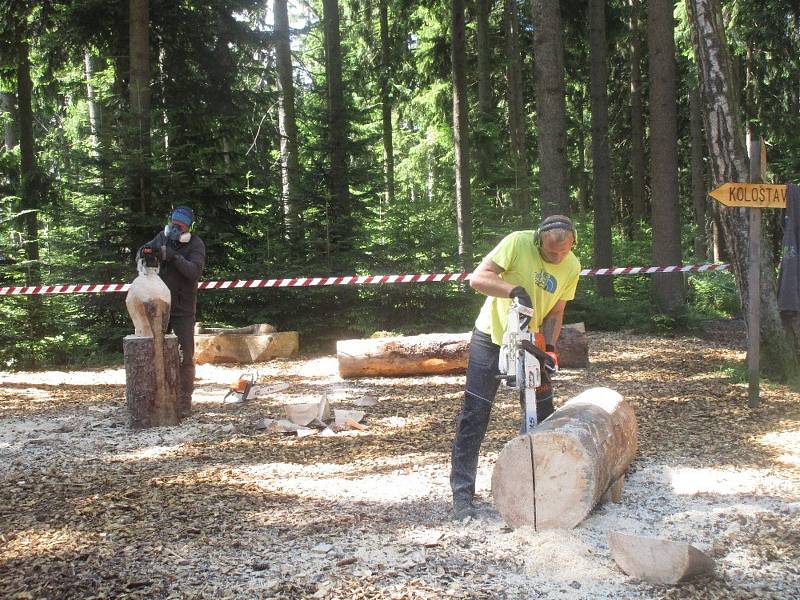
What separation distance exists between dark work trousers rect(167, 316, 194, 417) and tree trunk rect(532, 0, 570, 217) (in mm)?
6308

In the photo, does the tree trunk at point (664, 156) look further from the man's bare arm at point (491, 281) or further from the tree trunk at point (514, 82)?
the man's bare arm at point (491, 281)

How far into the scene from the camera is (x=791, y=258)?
8.05 meters

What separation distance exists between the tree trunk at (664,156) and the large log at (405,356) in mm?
5017

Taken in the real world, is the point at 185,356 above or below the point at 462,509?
above

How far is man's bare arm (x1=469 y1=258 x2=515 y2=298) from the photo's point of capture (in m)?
4.22

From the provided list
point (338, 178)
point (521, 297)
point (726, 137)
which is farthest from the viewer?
point (338, 178)

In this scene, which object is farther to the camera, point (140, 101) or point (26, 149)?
point (26, 149)

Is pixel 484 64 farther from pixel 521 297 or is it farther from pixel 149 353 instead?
pixel 521 297

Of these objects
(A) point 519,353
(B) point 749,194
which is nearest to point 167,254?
(A) point 519,353

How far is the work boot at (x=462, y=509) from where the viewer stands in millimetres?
4508

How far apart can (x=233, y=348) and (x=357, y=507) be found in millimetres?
7266

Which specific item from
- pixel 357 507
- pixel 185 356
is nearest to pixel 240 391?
pixel 185 356

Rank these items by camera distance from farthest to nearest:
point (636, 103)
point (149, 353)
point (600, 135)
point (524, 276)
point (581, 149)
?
point (581, 149)
point (636, 103)
point (600, 135)
point (149, 353)
point (524, 276)

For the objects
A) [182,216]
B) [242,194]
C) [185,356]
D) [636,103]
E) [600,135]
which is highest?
[636,103]
